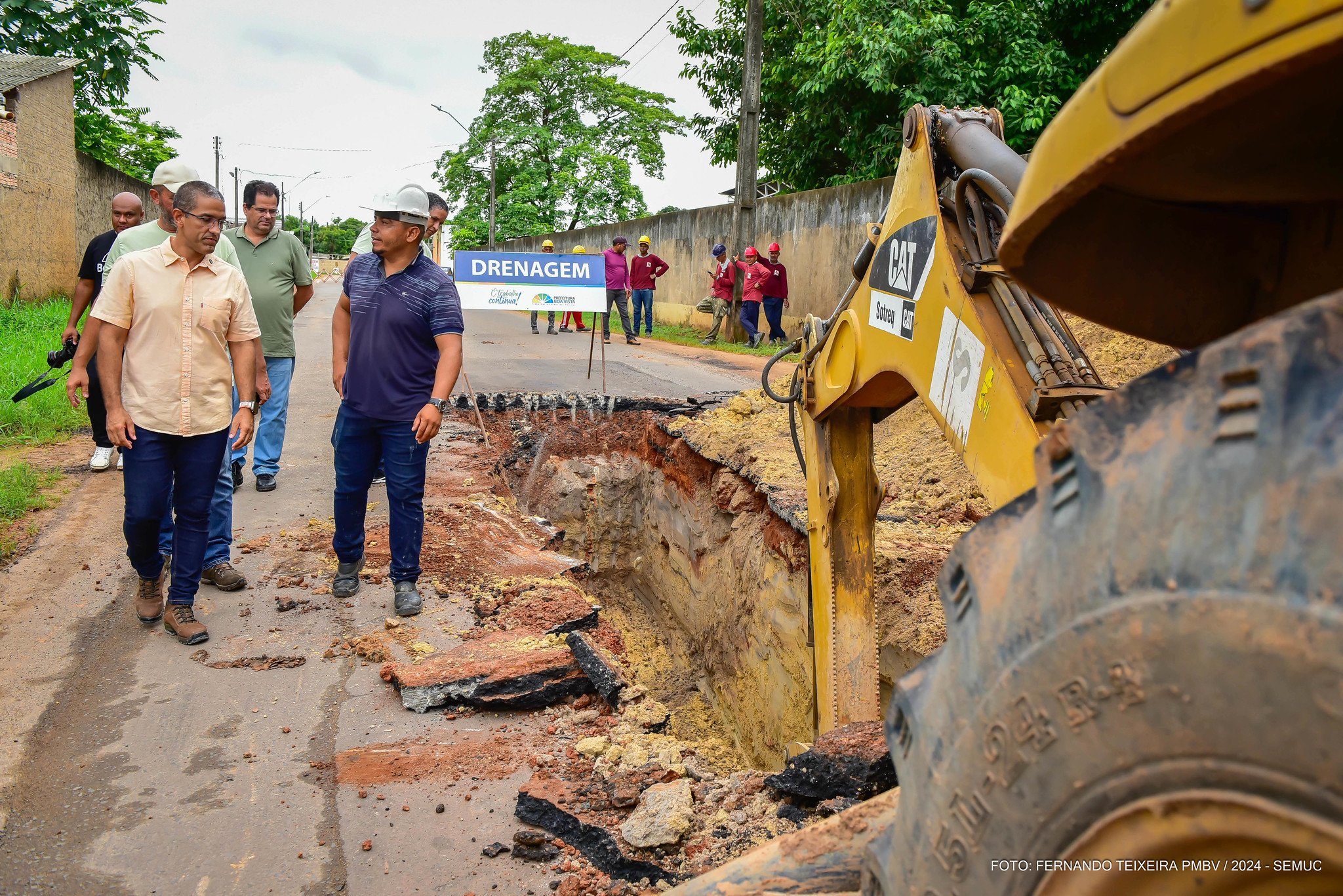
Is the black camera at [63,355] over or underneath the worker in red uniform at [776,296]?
underneath

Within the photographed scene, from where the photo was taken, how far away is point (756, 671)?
19.5 feet

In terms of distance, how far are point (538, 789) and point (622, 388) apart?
8332mm

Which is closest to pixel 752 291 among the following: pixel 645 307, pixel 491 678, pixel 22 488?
pixel 645 307

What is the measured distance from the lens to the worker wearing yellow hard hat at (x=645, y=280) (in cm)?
1955

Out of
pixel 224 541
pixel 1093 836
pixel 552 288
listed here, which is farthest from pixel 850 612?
pixel 552 288

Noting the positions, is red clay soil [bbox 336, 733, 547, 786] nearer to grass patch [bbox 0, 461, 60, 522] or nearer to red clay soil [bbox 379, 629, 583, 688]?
red clay soil [bbox 379, 629, 583, 688]

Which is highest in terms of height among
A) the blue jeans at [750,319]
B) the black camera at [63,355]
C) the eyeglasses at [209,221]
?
the eyeglasses at [209,221]

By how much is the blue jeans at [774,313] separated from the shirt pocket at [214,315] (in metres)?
12.9

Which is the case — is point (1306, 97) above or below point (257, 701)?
above

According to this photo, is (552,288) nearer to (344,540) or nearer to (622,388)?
(622,388)

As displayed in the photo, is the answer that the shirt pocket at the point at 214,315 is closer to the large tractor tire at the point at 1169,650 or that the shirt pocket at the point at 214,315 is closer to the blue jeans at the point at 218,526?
the blue jeans at the point at 218,526

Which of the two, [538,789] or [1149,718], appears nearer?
[1149,718]

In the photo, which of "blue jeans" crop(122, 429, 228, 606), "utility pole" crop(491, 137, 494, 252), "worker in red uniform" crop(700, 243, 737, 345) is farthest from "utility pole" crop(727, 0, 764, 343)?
"utility pole" crop(491, 137, 494, 252)

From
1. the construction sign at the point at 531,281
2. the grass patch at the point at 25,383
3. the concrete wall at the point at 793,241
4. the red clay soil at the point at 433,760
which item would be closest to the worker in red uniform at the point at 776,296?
the concrete wall at the point at 793,241
